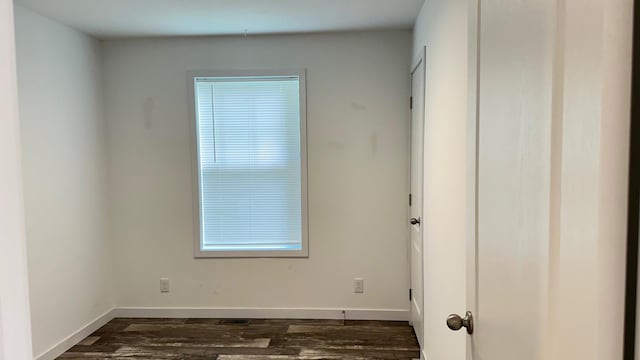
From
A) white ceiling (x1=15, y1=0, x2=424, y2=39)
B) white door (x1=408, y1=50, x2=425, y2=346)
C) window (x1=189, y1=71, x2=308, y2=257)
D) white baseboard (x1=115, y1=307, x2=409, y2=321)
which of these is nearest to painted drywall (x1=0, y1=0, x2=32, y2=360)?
white ceiling (x1=15, y1=0, x2=424, y2=39)

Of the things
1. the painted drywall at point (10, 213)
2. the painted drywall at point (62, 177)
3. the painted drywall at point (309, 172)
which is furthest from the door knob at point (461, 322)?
the painted drywall at point (62, 177)

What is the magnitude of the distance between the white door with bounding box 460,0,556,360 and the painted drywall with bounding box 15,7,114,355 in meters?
2.82

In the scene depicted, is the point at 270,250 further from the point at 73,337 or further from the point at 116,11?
the point at 116,11

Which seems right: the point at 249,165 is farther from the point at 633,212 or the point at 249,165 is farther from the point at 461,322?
the point at 633,212

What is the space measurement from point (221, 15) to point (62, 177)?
5.42 ft

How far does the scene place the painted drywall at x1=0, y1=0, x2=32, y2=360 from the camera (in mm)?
741

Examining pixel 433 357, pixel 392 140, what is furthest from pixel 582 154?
pixel 392 140

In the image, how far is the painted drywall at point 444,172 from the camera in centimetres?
166

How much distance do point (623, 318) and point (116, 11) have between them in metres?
3.11

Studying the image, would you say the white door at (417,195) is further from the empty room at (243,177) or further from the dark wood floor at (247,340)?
the dark wood floor at (247,340)

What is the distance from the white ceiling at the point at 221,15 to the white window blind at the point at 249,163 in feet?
1.50

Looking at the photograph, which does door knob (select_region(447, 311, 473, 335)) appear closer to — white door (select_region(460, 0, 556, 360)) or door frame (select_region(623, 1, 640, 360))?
white door (select_region(460, 0, 556, 360))

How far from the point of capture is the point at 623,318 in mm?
507

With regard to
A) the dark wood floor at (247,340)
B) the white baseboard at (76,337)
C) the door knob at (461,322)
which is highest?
the door knob at (461,322)
